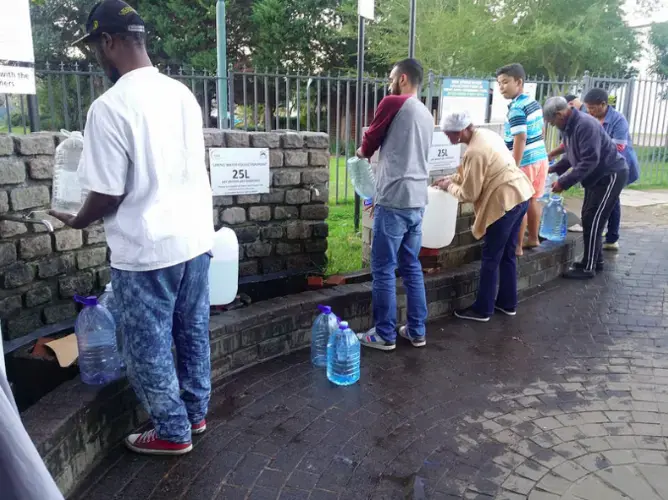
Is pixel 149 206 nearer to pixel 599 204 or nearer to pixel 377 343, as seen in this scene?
pixel 377 343

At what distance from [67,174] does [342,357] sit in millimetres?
2053

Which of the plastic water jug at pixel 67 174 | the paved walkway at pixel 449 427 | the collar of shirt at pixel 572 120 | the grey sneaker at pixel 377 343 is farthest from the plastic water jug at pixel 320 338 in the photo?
the collar of shirt at pixel 572 120

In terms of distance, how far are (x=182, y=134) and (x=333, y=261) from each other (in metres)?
3.03

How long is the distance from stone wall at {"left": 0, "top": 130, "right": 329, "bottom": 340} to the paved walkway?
1.10 meters

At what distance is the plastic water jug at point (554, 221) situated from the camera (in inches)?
274

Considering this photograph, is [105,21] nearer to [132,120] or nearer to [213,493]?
[132,120]

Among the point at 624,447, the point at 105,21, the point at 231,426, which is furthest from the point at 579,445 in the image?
the point at 105,21

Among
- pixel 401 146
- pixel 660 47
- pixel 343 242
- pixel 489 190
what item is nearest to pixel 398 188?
pixel 401 146

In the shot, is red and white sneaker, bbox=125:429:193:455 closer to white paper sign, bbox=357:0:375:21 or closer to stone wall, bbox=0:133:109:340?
stone wall, bbox=0:133:109:340

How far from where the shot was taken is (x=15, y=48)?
3.70 meters

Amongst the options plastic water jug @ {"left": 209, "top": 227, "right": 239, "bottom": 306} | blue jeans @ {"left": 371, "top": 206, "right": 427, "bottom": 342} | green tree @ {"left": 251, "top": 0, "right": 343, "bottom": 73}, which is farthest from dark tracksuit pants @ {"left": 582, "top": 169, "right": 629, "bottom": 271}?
green tree @ {"left": 251, "top": 0, "right": 343, "bottom": 73}

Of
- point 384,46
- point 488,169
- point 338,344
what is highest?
point 384,46

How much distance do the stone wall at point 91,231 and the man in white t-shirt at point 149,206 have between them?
1005 millimetres

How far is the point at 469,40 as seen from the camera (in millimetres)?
22047
